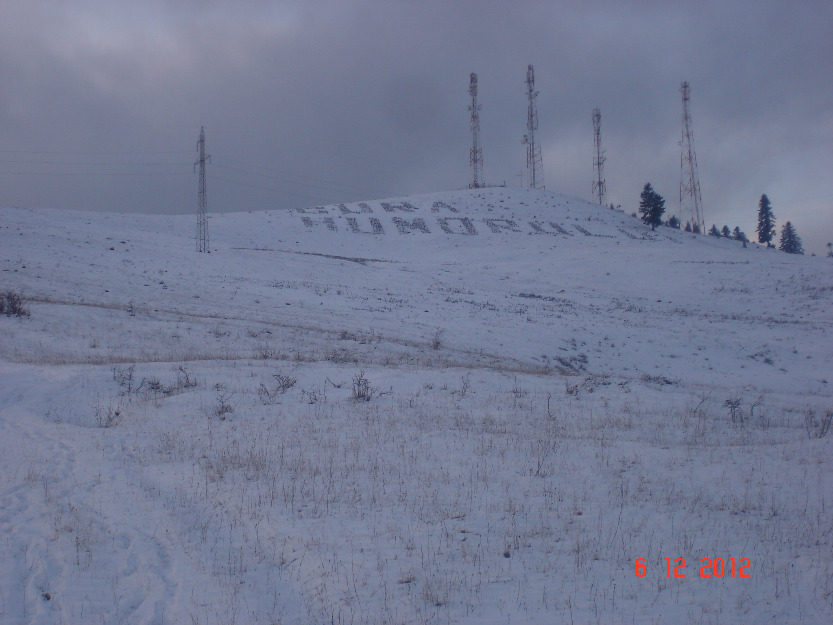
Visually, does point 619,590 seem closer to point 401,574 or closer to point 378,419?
point 401,574

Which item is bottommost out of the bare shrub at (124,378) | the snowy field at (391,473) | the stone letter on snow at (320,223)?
the snowy field at (391,473)

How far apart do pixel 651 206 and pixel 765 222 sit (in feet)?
98.2

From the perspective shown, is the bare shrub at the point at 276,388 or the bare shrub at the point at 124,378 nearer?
the bare shrub at the point at 276,388

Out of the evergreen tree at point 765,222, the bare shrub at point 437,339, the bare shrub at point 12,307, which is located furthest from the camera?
the evergreen tree at point 765,222

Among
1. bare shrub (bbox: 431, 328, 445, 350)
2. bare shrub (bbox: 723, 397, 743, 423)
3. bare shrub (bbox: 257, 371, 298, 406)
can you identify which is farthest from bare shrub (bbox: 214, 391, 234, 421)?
bare shrub (bbox: 431, 328, 445, 350)

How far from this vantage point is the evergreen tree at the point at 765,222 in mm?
97938

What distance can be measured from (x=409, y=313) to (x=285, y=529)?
26.2m

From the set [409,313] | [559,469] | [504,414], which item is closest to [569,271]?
[409,313]

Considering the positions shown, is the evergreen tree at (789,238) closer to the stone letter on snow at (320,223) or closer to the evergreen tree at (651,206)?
the evergreen tree at (651,206)

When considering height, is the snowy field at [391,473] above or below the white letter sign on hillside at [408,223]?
below

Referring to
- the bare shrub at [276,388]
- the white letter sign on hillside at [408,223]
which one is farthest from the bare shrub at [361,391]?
the white letter sign on hillside at [408,223]

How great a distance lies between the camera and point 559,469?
30.4 feet
